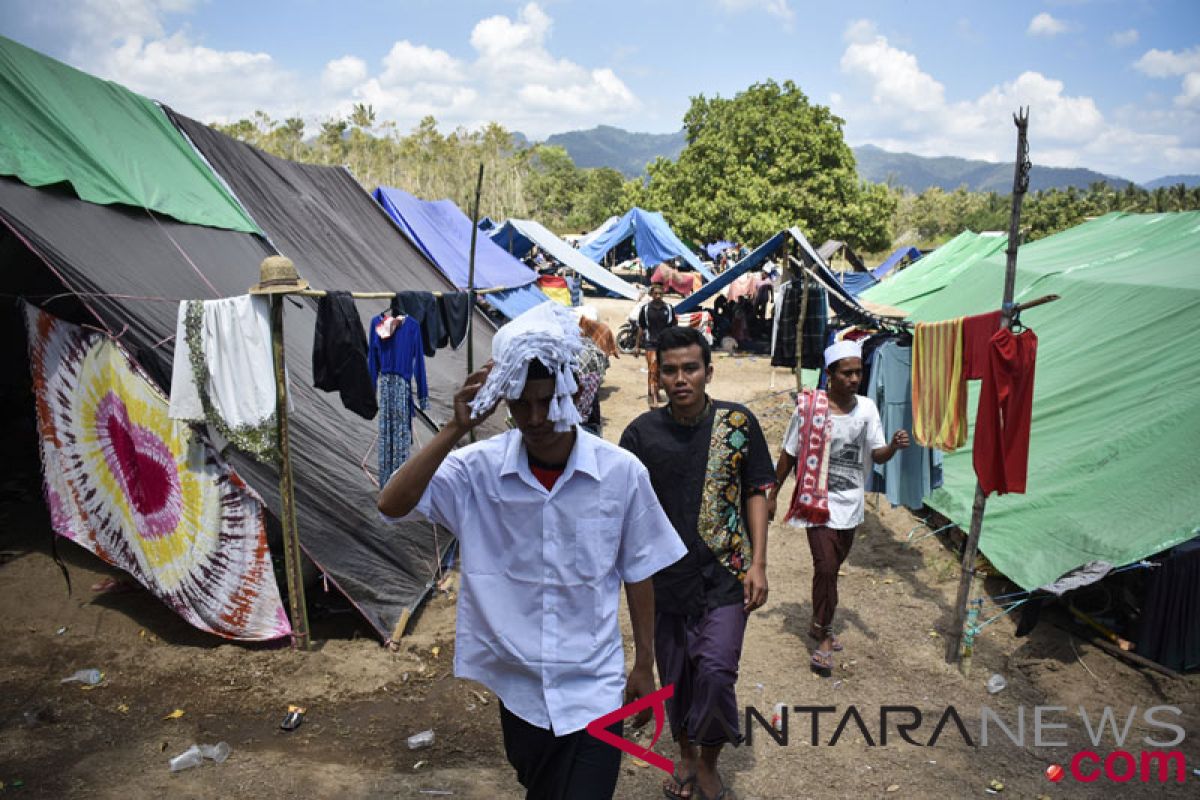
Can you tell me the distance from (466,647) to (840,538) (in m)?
2.76

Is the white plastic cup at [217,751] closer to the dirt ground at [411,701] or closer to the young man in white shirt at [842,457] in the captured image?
the dirt ground at [411,701]

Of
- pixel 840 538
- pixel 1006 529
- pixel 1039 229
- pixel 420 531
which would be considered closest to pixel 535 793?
pixel 840 538

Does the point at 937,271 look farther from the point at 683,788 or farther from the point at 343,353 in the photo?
the point at 683,788

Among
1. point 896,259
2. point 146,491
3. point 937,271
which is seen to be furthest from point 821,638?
point 896,259

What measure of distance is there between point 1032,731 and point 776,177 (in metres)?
27.1

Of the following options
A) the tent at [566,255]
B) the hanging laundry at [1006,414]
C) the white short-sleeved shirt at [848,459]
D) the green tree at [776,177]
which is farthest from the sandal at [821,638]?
the green tree at [776,177]

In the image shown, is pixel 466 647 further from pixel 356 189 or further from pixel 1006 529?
pixel 356 189

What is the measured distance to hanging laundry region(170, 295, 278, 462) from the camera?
4.12m

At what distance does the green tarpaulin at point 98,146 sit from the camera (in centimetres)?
491

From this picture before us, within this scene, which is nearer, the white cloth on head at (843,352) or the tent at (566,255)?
the white cloth on head at (843,352)

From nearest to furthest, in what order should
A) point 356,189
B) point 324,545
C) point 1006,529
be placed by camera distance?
point 324,545 < point 1006,529 < point 356,189

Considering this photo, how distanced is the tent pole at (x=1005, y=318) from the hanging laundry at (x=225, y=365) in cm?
394

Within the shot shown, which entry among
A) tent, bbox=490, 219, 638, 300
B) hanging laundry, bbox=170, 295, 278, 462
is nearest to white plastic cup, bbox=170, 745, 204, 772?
hanging laundry, bbox=170, 295, 278, 462

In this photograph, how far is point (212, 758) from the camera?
3506 millimetres
